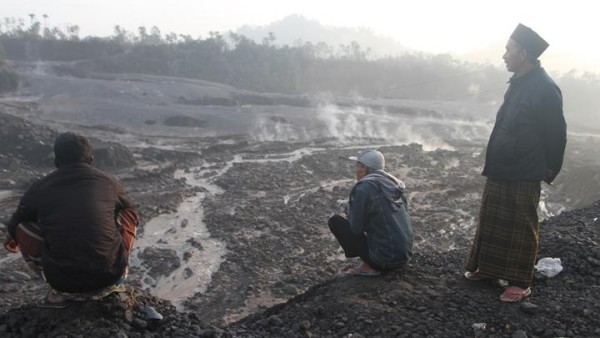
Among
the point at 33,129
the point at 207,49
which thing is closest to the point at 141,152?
the point at 33,129

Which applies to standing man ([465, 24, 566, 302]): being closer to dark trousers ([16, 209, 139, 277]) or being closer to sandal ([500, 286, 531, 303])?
sandal ([500, 286, 531, 303])

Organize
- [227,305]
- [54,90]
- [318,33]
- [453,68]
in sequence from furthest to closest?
[318,33] < [453,68] < [54,90] < [227,305]

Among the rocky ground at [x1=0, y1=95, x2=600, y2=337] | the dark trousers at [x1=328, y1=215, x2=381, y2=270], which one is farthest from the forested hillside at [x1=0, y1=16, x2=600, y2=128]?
the dark trousers at [x1=328, y1=215, x2=381, y2=270]

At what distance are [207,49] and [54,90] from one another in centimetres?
1911

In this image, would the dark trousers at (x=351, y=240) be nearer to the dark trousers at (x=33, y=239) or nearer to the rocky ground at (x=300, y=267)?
the rocky ground at (x=300, y=267)

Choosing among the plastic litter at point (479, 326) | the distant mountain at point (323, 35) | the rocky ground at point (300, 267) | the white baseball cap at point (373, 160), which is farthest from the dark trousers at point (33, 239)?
the distant mountain at point (323, 35)

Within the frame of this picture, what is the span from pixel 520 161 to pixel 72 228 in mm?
3163

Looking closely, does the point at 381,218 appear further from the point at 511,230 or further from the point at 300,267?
the point at 300,267

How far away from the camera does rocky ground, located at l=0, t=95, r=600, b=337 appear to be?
3.50 meters

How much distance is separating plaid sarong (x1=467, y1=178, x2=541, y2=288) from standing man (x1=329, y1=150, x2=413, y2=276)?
2.26 ft

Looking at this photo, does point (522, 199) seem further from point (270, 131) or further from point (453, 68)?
point (453, 68)

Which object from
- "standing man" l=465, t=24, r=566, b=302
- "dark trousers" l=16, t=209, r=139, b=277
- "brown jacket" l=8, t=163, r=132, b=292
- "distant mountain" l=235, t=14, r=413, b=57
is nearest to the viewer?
"brown jacket" l=8, t=163, r=132, b=292

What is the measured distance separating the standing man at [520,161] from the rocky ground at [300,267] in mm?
310

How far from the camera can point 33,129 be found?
597 inches
